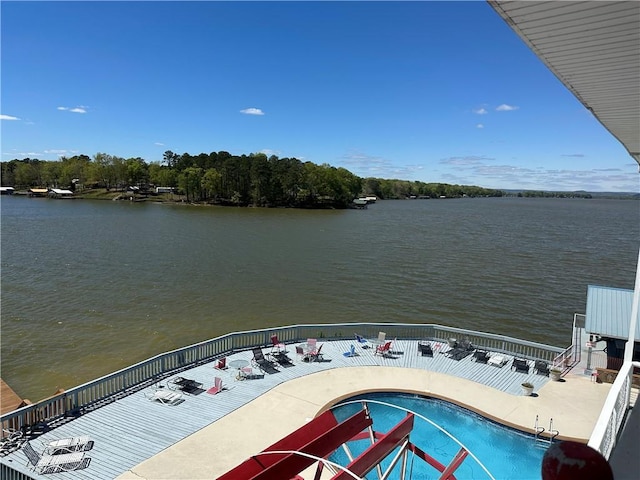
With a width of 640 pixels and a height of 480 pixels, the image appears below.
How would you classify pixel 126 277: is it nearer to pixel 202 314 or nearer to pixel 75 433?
pixel 202 314

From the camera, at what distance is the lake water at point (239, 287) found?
21906 mm

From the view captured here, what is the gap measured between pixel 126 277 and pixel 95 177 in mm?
110769

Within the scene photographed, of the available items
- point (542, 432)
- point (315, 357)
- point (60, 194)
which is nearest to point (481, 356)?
point (542, 432)

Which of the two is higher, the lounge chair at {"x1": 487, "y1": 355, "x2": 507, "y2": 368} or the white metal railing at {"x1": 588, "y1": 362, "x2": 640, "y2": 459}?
the white metal railing at {"x1": 588, "y1": 362, "x2": 640, "y2": 459}

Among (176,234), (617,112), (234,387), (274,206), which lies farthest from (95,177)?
(617,112)

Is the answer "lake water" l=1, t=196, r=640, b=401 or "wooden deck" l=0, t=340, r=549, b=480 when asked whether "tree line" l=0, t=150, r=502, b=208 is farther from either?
"wooden deck" l=0, t=340, r=549, b=480

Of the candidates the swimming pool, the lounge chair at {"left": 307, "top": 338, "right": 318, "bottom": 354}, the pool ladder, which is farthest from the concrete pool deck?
the lounge chair at {"left": 307, "top": 338, "right": 318, "bottom": 354}

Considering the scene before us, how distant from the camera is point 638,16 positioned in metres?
2.87

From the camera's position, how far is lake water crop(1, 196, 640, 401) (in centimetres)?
2191

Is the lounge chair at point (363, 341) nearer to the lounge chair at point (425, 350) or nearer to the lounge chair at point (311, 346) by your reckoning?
the lounge chair at point (425, 350)

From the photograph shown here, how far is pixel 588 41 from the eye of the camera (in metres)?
3.28

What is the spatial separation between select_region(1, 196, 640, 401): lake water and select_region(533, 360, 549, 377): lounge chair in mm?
8514

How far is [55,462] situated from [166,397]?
3.50 m

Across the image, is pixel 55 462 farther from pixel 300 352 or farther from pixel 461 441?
pixel 461 441
